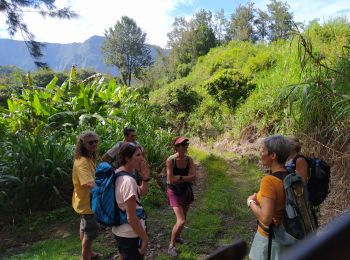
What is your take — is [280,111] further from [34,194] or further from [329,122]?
[34,194]

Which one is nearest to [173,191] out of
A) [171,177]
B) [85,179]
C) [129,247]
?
[171,177]

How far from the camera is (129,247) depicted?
10.1 ft

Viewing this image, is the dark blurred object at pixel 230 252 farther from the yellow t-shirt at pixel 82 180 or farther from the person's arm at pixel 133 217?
the yellow t-shirt at pixel 82 180

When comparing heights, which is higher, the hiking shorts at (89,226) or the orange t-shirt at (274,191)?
the orange t-shirt at (274,191)

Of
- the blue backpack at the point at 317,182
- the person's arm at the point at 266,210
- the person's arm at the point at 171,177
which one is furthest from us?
the person's arm at the point at 171,177

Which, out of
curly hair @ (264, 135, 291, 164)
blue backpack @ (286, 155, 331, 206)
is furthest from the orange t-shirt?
blue backpack @ (286, 155, 331, 206)

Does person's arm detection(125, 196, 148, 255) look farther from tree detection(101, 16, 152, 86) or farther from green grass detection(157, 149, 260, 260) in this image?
tree detection(101, 16, 152, 86)

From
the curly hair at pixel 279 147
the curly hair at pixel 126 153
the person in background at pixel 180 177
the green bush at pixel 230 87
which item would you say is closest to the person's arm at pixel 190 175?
the person in background at pixel 180 177

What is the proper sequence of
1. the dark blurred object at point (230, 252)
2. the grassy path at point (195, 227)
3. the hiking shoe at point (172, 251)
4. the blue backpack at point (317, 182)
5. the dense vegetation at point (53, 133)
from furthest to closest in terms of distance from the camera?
the dense vegetation at point (53, 133)
the grassy path at point (195, 227)
the hiking shoe at point (172, 251)
the blue backpack at point (317, 182)
the dark blurred object at point (230, 252)

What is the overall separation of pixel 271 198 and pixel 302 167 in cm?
107

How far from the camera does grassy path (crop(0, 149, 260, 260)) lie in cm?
482

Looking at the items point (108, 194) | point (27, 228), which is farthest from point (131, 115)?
point (108, 194)

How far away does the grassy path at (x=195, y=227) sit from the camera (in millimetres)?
4824

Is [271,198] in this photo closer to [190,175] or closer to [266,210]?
[266,210]
